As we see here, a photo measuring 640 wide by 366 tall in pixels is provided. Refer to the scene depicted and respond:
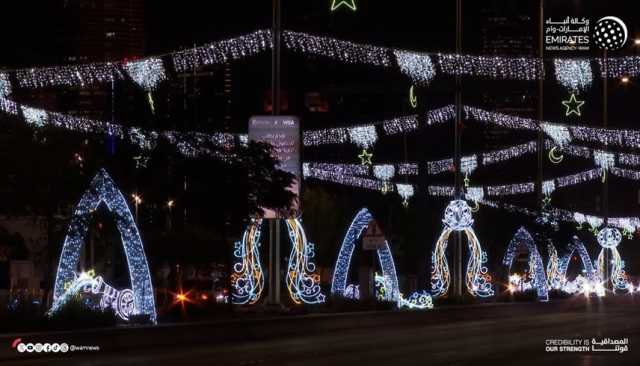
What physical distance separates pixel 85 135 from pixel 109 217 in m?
4.52

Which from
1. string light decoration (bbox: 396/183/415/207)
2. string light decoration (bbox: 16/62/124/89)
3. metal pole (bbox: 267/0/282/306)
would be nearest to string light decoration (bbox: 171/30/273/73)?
metal pole (bbox: 267/0/282/306)

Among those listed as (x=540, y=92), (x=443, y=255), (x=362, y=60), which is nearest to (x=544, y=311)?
(x=443, y=255)

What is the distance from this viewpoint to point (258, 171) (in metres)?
36.4

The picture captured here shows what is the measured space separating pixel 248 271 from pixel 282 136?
748 centimetres

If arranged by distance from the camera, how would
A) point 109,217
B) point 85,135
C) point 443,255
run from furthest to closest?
1. point 443,255
2. point 85,135
3. point 109,217

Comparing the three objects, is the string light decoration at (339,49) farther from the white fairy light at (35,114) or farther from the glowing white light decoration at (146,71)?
the white fairy light at (35,114)

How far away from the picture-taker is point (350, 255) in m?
44.3

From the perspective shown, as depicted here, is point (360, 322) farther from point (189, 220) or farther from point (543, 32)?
point (543, 32)

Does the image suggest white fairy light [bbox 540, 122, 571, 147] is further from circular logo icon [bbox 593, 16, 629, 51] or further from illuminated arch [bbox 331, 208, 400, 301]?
circular logo icon [bbox 593, 16, 629, 51]

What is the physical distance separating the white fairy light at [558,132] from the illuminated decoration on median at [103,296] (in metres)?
22.7

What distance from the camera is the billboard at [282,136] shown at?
1358 inches

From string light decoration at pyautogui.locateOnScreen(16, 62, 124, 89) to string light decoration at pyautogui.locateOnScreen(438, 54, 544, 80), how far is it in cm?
1017

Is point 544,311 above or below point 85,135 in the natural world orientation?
below

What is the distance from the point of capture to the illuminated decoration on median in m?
31.6
